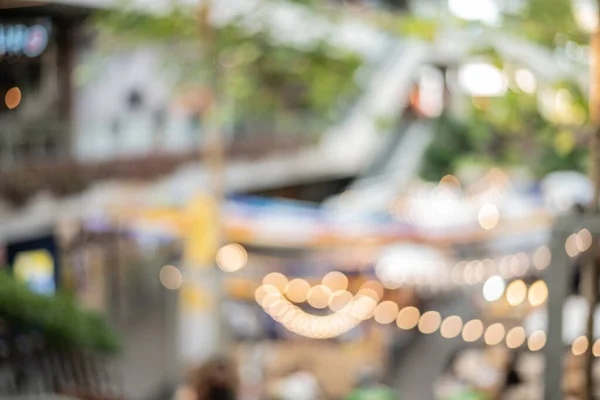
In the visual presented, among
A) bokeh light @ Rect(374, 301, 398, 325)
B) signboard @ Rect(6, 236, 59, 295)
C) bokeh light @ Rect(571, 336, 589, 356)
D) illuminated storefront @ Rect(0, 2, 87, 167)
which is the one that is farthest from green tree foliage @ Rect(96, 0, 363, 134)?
bokeh light @ Rect(571, 336, 589, 356)

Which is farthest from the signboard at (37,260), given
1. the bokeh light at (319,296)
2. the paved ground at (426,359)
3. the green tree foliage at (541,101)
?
the green tree foliage at (541,101)

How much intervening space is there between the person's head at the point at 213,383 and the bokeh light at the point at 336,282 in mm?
4811

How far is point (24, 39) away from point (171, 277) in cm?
305

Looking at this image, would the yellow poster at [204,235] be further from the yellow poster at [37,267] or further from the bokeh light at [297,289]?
the yellow poster at [37,267]

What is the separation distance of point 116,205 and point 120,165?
0.55m

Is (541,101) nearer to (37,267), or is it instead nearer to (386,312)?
(386,312)

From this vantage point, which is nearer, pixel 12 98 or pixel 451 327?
pixel 12 98

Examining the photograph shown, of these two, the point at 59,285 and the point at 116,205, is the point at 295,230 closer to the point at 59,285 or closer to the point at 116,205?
the point at 116,205

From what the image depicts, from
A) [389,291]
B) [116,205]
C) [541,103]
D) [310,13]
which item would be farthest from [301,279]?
[541,103]

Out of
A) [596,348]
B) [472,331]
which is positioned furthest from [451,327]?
[596,348]

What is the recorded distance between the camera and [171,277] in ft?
27.8

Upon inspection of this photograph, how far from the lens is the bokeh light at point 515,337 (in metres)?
7.95

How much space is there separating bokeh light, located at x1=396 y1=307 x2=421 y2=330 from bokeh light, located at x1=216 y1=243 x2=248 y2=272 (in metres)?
2.14

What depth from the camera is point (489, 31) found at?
147 inches
